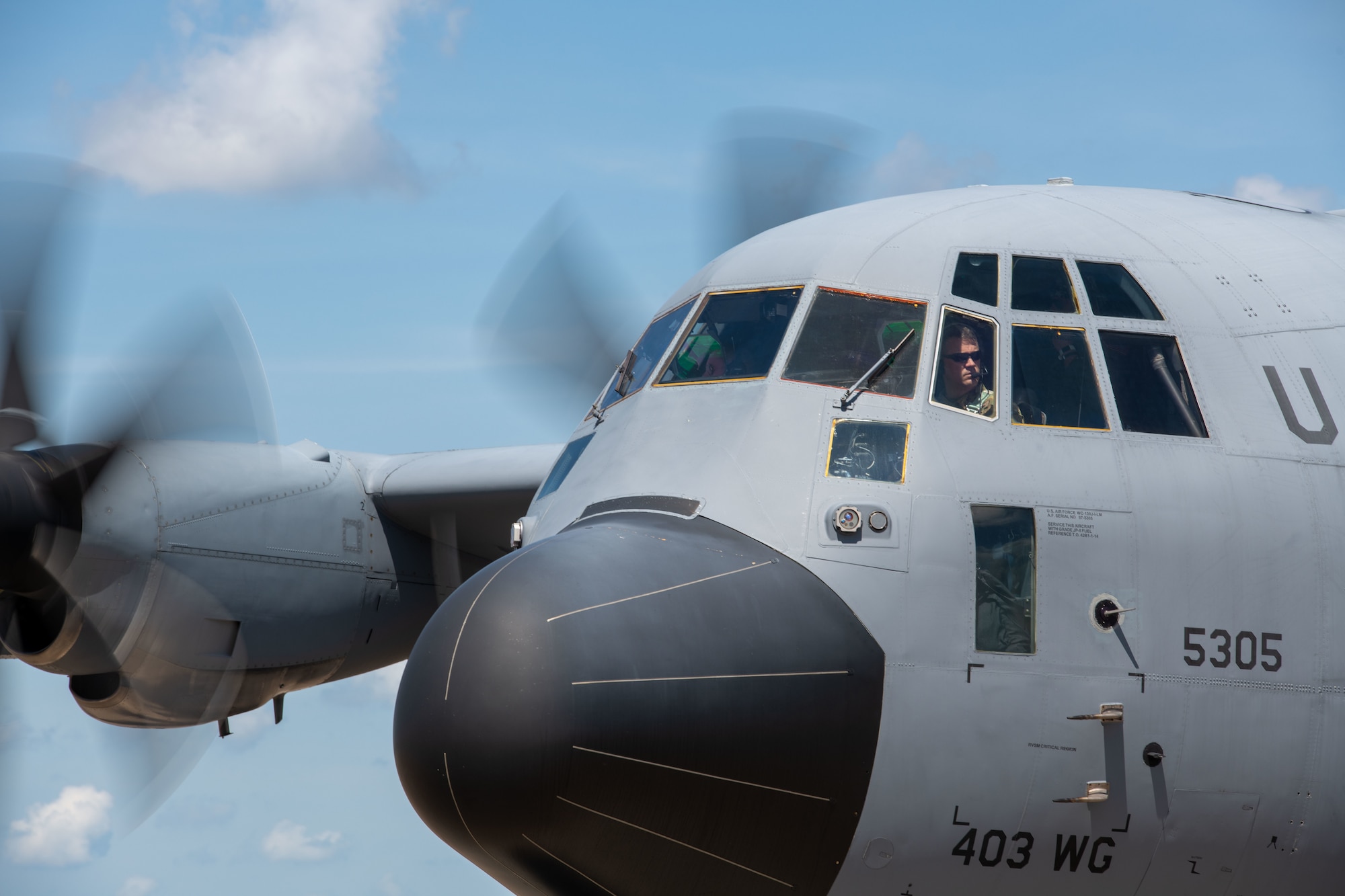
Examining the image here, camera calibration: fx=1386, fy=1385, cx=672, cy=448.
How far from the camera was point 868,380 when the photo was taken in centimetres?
649

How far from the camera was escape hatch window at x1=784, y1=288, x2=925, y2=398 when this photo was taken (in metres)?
6.55

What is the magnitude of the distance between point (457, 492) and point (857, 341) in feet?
21.4

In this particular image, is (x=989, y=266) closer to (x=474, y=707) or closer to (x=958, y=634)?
(x=958, y=634)

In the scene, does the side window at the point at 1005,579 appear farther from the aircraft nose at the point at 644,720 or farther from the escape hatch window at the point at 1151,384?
A: the escape hatch window at the point at 1151,384

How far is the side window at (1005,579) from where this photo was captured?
19.8 ft

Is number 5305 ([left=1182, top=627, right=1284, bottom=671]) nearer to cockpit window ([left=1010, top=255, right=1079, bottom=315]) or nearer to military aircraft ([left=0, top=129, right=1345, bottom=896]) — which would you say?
military aircraft ([left=0, top=129, right=1345, bottom=896])

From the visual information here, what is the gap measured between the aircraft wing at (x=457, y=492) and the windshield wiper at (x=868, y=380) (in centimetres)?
577

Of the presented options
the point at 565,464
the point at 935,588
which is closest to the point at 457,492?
the point at 565,464

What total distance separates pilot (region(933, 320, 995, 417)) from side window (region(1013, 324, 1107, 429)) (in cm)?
15

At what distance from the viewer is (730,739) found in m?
5.43

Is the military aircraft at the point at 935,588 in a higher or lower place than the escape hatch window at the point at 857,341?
lower

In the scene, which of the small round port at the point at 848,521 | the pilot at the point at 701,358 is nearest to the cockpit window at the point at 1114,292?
the small round port at the point at 848,521

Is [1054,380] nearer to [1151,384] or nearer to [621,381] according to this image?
[1151,384]

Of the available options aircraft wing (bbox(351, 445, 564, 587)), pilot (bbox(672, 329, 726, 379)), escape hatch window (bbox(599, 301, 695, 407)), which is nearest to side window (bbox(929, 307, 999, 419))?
pilot (bbox(672, 329, 726, 379))
